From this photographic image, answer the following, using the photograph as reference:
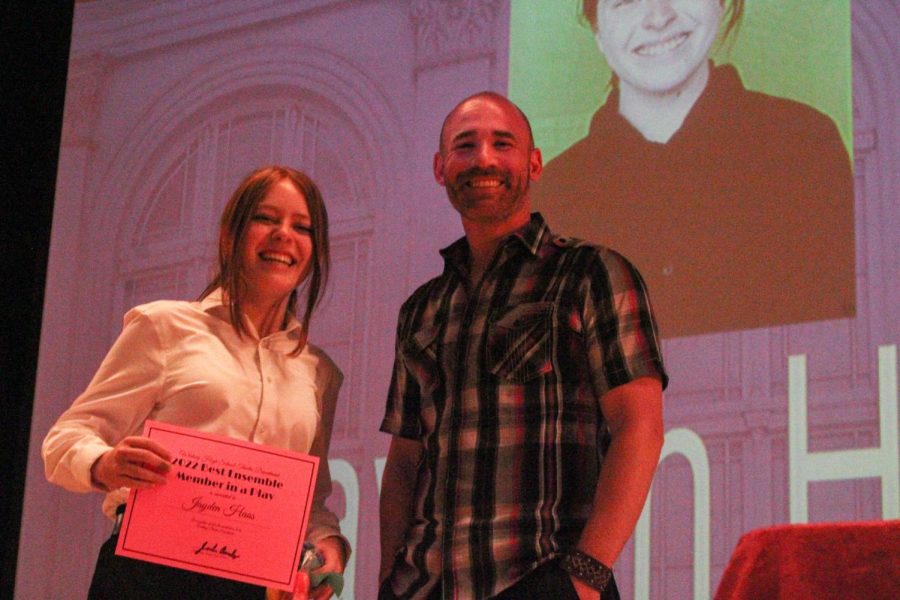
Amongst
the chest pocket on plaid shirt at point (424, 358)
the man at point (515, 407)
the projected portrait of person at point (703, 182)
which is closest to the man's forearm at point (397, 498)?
the man at point (515, 407)

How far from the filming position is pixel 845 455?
2.79 meters

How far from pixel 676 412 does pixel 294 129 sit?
67.7 inches

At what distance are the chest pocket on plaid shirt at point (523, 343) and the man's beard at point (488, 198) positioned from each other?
0.19m

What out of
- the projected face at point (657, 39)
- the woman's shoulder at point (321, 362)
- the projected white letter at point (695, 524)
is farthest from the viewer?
the projected face at point (657, 39)

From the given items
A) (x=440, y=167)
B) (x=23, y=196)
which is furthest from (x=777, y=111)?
(x=23, y=196)

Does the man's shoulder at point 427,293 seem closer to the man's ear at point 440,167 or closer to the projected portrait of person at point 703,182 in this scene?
the man's ear at point 440,167

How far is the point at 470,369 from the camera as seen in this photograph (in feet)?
6.00

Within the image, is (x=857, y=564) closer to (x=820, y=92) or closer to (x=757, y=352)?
(x=757, y=352)

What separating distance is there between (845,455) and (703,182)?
Answer: 815 millimetres

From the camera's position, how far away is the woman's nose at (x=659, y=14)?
3277mm

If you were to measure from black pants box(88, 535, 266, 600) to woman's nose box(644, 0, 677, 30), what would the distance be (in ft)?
6.95

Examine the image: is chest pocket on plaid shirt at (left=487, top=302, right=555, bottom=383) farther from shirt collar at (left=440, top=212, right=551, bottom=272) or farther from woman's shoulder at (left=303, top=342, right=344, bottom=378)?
woman's shoulder at (left=303, top=342, right=344, bottom=378)

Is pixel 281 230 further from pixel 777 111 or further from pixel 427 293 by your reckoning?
pixel 777 111

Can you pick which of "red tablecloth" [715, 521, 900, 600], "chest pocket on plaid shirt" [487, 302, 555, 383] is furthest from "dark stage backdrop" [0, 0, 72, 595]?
"red tablecloth" [715, 521, 900, 600]
